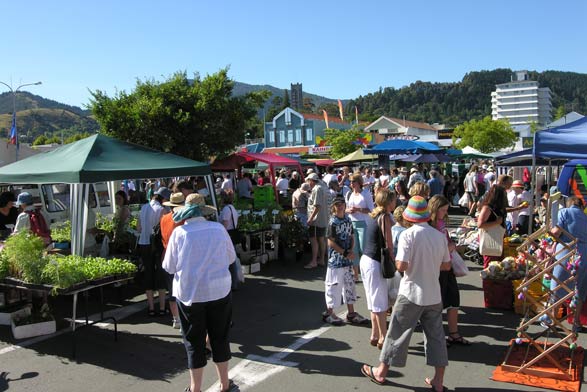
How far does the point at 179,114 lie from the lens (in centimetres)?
1493

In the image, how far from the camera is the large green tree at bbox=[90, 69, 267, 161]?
1480cm

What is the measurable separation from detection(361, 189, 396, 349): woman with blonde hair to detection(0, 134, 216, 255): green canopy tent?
3.78 metres

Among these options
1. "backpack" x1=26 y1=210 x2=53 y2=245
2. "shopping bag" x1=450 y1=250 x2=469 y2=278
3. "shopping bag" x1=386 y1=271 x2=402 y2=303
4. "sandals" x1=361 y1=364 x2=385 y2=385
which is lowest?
"sandals" x1=361 y1=364 x2=385 y2=385

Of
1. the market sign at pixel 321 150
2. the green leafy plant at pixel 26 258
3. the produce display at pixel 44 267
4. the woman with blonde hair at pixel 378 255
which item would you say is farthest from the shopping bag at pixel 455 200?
the market sign at pixel 321 150

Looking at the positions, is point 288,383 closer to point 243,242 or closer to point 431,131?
point 243,242

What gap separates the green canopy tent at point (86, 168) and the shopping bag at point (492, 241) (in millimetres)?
4592

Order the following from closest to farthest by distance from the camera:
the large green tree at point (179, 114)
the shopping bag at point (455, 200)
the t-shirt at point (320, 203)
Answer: the t-shirt at point (320, 203), the large green tree at point (179, 114), the shopping bag at point (455, 200)

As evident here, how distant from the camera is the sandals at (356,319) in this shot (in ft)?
19.9

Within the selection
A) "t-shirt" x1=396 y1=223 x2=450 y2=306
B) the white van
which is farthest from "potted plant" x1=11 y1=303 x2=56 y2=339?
the white van

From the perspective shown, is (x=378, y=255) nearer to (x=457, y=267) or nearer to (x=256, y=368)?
(x=457, y=267)

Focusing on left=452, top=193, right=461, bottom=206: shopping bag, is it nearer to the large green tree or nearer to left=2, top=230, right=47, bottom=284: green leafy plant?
the large green tree

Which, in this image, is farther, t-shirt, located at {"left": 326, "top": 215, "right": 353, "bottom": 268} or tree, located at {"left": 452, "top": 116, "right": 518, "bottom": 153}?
tree, located at {"left": 452, "top": 116, "right": 518, "bottom": 153}

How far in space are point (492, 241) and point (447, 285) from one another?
180cm

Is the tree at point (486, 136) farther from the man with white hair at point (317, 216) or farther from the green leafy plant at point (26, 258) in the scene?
the green leafy plant at point (26, 258)
